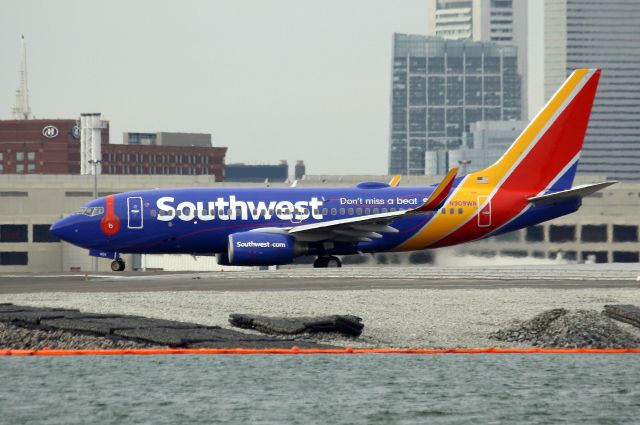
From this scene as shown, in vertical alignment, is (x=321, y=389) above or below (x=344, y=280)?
below

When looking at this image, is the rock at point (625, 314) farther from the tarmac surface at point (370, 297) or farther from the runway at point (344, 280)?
the runway at point (344, 280)

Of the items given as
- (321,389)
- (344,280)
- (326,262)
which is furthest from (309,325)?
(326,262)

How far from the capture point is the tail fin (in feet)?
210

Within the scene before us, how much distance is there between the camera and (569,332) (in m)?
33.3

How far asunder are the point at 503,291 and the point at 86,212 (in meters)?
24.3

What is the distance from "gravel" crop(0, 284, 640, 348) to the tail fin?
742 inches

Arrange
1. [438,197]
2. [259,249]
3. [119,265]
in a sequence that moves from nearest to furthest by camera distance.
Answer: [438,197] → [259,249] → [119,265]

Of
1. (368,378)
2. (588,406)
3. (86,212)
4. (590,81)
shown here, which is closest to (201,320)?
(368,378)

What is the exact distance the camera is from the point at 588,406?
25.5m

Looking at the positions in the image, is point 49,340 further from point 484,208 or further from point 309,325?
point 484,208

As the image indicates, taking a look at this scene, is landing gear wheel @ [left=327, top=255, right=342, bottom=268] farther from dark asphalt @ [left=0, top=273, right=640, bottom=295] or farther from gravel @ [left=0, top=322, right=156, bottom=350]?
gravel @ [left=0, top=322, right=156, bottom=350]

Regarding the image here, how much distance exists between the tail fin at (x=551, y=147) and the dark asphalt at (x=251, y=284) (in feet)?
44.5

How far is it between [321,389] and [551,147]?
38909 millimetres

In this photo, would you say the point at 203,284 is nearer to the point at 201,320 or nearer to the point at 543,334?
the point at 201,320
